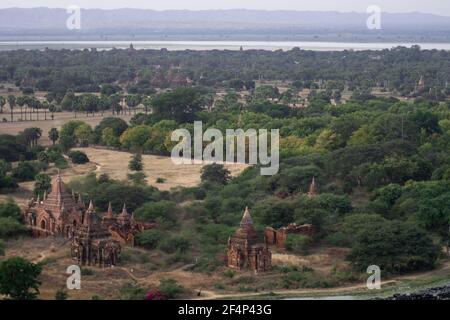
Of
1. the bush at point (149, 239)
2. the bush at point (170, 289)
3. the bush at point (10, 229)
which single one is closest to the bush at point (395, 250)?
the bush at point (170, 289)

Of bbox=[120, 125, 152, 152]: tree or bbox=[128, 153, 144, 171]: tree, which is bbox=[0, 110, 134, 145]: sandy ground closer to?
bbox=[120, 125, 152, 152]: tree

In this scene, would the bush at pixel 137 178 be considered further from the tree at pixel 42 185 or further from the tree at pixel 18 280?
the tree at pixel 18 280

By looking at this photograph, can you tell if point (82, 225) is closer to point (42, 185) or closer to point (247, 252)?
point (247, 252)

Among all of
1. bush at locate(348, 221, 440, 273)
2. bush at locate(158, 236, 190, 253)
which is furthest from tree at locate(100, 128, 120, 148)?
bush at locate(348, 221, 440, 273)

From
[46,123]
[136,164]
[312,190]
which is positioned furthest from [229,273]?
[46,123]
